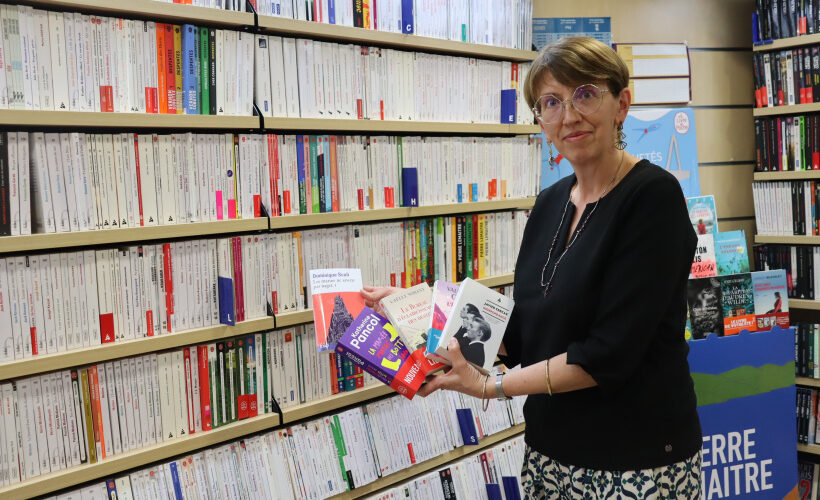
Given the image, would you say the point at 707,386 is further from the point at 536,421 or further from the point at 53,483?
the point at 53,483

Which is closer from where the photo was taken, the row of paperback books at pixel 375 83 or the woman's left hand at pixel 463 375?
the woman's left hand at pixel 463 375

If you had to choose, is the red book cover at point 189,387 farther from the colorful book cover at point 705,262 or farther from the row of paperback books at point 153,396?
the colorful book cover at point 705,262

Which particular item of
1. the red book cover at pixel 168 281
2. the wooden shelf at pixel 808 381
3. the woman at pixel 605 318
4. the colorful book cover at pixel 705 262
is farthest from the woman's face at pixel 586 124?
the wooden shelf at pixel 808 381

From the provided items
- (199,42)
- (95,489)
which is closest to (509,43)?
(199,42)

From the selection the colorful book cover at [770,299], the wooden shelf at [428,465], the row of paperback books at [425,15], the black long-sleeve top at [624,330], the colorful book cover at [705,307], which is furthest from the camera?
the colorful book cover at [770,299]

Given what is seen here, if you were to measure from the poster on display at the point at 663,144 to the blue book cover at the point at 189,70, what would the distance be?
1.69m

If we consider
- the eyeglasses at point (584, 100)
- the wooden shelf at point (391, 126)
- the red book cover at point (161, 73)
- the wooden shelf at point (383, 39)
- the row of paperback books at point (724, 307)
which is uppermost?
the wooden shelf at point (383, 39)

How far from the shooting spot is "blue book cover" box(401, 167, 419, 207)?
96.8 inches

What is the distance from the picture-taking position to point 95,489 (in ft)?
6.06

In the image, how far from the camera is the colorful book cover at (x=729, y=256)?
291 centimetres

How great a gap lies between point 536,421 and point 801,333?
Answer: 251cm

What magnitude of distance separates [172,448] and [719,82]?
3.34m

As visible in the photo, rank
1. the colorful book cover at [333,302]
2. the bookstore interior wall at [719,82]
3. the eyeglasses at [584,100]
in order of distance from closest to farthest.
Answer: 1. the eyeglasses at [584,100]
2. the colorful book cover at [333,302]
3. the bookstore interior wall at [719,82]

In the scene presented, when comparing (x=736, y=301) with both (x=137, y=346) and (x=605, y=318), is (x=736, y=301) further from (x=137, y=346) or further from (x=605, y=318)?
(x=137, y=346)
